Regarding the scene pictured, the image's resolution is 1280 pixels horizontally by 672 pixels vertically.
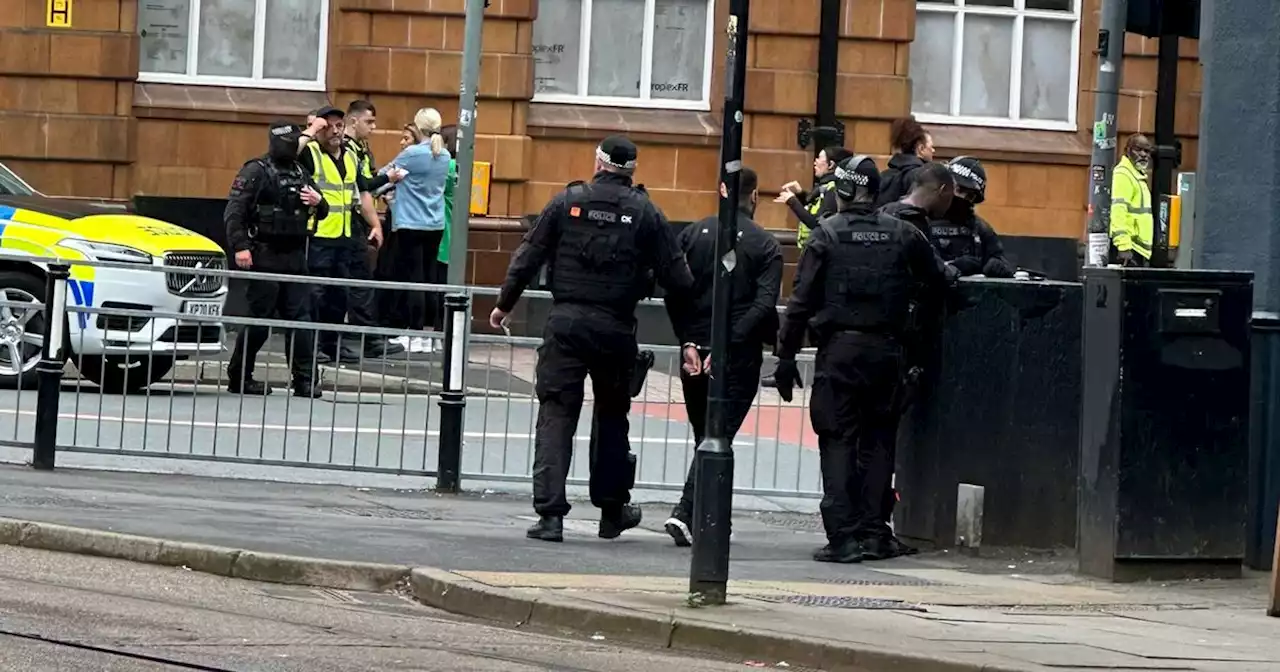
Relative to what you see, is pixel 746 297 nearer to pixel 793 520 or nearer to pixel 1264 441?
pixel 793 520

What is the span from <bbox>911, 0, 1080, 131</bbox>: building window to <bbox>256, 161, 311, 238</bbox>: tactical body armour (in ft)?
28.5

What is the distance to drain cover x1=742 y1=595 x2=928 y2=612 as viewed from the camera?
9.35 meters

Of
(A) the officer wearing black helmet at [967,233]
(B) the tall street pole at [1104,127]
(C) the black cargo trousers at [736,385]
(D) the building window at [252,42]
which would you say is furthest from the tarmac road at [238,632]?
(D) the building window at [252,42]

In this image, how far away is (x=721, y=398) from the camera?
8953mm

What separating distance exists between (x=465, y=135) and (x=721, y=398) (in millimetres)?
8922

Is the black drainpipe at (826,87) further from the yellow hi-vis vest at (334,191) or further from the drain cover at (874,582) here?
the drain cover at (874,582)

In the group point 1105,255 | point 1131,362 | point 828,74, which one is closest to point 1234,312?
point 1131,362

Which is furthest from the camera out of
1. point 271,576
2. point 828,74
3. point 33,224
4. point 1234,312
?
point 828,74

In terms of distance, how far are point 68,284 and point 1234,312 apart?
237 inches

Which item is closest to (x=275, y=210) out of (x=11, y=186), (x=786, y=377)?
(x=11, y=186)

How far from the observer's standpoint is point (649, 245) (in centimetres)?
1095

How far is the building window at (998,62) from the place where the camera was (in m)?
23.1

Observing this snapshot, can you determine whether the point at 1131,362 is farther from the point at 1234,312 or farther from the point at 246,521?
the point at 246,521

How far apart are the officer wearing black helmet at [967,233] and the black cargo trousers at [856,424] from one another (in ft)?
3.62
